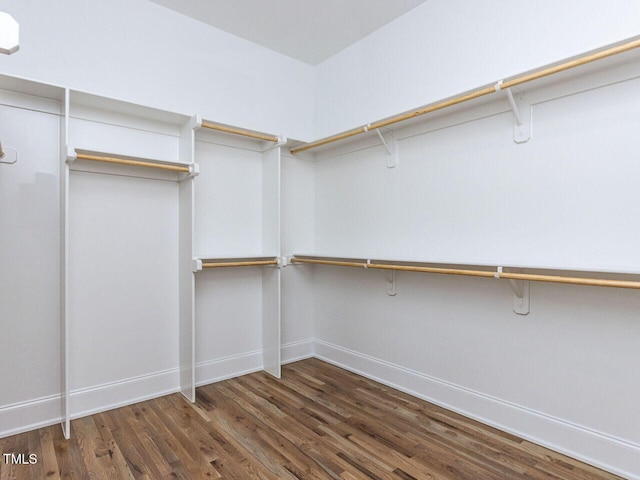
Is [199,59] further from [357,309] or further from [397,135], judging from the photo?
[357,309]

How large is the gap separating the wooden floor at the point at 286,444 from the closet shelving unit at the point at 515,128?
2.63ft

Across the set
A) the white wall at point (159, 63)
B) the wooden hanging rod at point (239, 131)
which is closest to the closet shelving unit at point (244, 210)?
the wooden hanging rod at point (239, 131)

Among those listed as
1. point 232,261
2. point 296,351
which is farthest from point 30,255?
point 296,351

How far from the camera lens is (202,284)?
304 centimetres

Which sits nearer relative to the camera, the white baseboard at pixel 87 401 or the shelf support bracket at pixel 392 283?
the white baseboard at pixel 87 401

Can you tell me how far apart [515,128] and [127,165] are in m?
2.47

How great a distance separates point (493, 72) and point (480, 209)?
0.84 m

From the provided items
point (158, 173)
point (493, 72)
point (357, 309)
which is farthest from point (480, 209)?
point (158, 173)

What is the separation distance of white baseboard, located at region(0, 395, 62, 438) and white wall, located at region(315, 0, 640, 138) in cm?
289

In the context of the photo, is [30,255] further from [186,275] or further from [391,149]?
[391,149]

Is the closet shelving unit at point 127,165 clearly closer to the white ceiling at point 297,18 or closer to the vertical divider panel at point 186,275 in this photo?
the vertical divider panel at point 186,275

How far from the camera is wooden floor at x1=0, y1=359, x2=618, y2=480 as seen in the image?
1.90 metres

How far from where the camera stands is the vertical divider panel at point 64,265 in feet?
7.25

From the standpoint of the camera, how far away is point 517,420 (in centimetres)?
222
